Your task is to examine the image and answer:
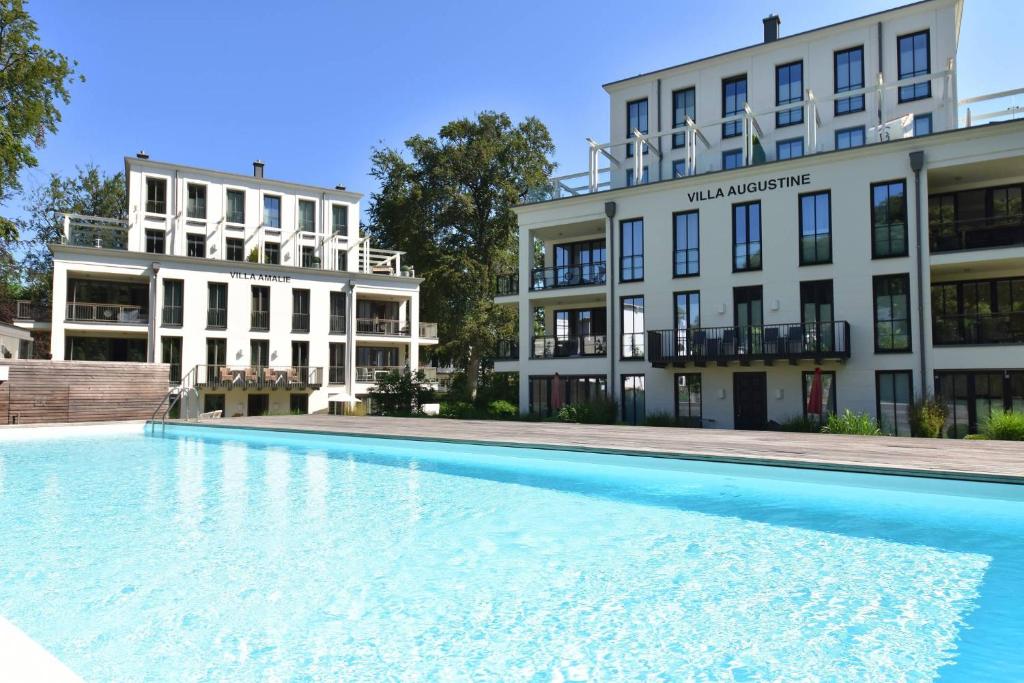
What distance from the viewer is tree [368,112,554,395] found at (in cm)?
3894

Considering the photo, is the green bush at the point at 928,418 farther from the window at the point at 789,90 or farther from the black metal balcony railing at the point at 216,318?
the black metal balcony railing at the point at 216,318

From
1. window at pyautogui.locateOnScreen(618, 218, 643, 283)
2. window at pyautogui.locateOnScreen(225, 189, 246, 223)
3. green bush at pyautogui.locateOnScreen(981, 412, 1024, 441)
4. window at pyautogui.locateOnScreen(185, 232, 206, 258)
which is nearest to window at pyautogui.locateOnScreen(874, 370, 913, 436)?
green bush at pyautogui.locateOnScreen(981, 412, 1024, 441)

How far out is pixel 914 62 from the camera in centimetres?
2503

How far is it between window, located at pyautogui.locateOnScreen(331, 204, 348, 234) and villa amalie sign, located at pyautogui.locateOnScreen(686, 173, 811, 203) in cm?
2277

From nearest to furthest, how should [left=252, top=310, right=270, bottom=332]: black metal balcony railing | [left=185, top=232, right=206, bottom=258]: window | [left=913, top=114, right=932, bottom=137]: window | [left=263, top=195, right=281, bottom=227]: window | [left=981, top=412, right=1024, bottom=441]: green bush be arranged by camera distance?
[left=981, top=412, right=1024, bottom=441]: green bush, [left=913, top=114, right=932, bottom=137]: window, [left=252, top=310, right=270, bottom=332]: black metal balcony railing, [left=185, top=232, right=206, bottom=258]: window, [left=263, top=195, right=281, bottom=227]: window

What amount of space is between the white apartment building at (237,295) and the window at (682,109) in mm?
16876

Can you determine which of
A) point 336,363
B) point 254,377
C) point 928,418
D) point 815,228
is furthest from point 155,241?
point 928,418

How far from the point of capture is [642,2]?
18.5m

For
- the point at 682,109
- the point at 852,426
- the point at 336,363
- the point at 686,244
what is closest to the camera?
the point at 852,426

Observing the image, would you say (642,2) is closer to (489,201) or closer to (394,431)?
(394,431)

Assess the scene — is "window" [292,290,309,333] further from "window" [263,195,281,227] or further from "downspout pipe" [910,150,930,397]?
"downspout pipe" [910,150,930,397]

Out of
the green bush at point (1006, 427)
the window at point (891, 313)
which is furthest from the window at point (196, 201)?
the green bush at point (1006, 427)

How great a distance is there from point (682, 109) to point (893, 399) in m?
14.6

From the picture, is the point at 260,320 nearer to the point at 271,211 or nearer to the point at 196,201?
the point at 271,211
